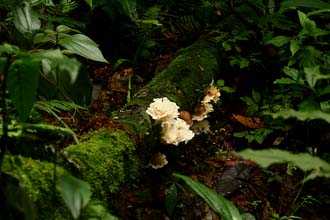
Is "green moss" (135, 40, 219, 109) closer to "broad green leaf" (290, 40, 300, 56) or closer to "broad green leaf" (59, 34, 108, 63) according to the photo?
"broad green leaf" (290, 40, 300, 56)

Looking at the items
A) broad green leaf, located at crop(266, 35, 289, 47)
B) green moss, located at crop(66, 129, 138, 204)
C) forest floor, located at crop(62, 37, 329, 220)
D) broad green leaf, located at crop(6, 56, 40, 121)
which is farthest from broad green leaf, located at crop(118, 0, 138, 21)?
broad green leaf, located at crop(6, 56, 40, 121)

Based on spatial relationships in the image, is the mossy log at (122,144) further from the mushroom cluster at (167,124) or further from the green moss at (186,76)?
the mushroom cluster at (167,124)

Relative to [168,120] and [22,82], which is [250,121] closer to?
[168,120]

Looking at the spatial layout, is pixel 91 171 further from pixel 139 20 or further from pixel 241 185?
pixel 139 20

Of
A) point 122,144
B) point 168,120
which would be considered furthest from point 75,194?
point 168,120

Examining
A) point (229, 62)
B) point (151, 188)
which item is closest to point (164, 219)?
point (151, 188)

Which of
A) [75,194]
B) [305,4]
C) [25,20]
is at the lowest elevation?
[305,4]
